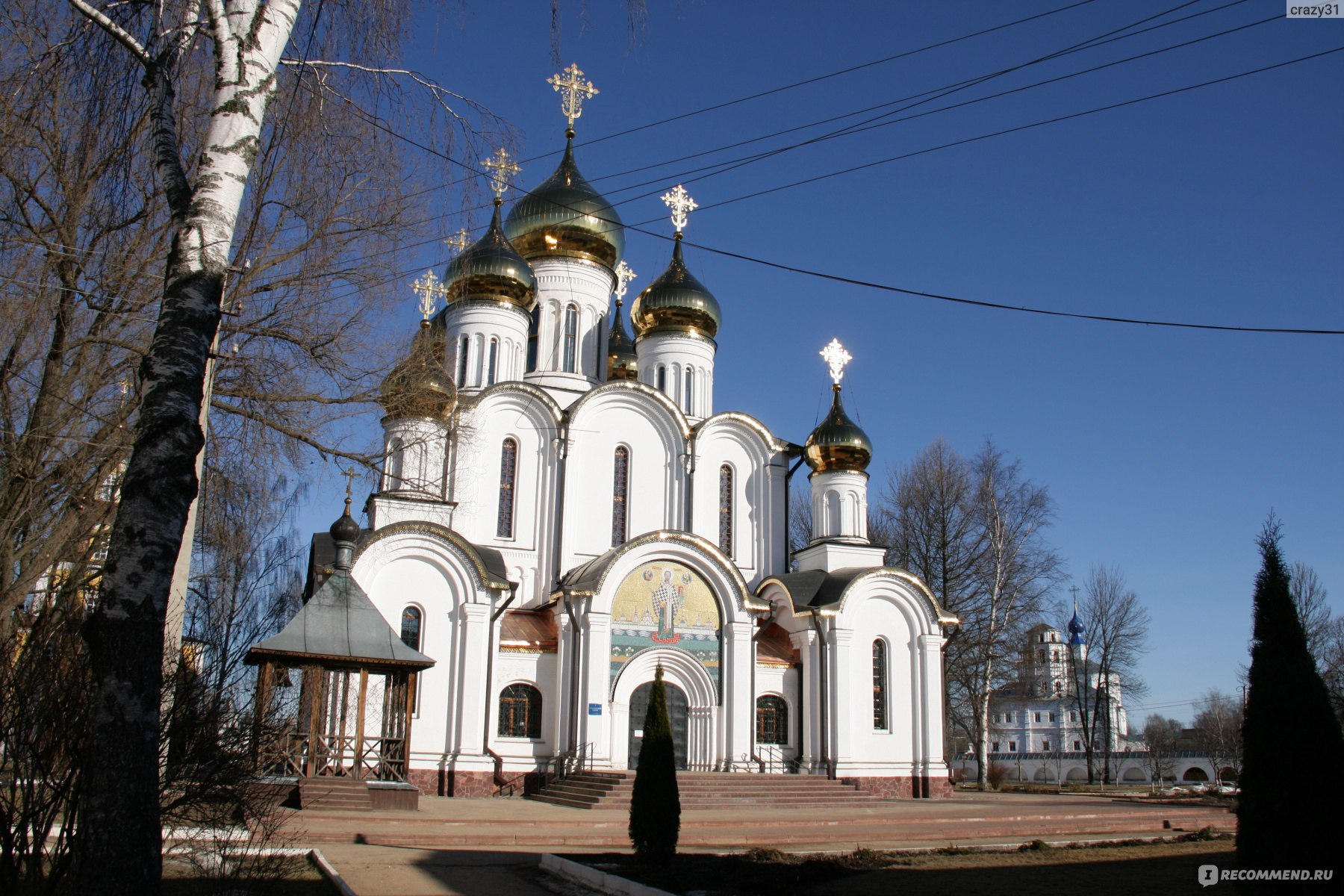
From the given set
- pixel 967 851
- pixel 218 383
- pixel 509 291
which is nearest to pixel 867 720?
pixel 967 851

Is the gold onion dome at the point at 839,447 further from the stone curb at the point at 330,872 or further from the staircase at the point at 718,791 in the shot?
the stone curb at the point at 330,872

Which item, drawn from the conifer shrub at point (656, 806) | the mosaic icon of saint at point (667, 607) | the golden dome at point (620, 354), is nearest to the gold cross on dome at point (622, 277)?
the golden dome at point (620, 354)

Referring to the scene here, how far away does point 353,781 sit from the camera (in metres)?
13.5

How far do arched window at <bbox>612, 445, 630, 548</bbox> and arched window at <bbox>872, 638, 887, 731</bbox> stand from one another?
5568 mm

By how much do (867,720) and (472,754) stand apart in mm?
7578

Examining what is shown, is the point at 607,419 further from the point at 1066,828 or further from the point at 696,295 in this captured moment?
the point at 1066,828

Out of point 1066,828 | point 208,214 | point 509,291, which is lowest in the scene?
point 1066,828

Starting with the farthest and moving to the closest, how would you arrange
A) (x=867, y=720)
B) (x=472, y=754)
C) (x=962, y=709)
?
(x=962, y=709), (x=867, y=720), (x=472, y=754)

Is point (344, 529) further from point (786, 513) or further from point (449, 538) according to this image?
point (786, 513)

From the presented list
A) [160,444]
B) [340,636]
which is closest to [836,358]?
[340,636]

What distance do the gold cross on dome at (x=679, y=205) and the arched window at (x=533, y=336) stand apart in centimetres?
388

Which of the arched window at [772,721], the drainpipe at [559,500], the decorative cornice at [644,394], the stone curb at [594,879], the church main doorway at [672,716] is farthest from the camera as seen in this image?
the decorative cornice at [644,394]

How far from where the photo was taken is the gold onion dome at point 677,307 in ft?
80.6

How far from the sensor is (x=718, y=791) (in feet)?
56.0
